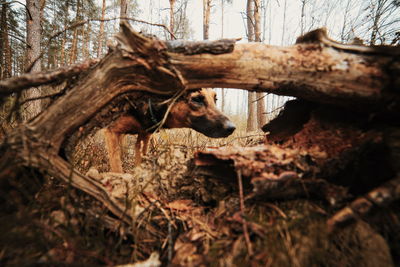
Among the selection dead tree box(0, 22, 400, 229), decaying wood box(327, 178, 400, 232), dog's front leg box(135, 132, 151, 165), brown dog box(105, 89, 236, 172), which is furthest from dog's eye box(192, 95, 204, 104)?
decaying wood box(327, 178, 400, 232)

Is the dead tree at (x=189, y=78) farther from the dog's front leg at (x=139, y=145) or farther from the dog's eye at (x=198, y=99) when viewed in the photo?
the dog's front leg at (x=139, y=145)

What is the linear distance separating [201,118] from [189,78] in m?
0.93

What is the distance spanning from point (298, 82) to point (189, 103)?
1.23 m

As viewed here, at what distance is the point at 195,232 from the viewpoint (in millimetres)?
1153

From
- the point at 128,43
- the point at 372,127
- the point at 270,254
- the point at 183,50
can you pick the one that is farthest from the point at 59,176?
the point at 372,127

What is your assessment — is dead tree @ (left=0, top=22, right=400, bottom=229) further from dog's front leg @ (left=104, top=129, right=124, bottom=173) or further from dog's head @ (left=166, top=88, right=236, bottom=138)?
dog's front leg @ (left=104, top=129, right=124, bottom=173)

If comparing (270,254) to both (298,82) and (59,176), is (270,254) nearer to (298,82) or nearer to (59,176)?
(298,82)

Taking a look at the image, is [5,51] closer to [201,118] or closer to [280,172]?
[201,118]

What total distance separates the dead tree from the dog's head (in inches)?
29.2

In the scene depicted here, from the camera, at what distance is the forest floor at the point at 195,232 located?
874mm

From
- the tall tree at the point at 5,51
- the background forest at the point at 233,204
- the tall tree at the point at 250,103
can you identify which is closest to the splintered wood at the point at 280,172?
the background forest at the point at 233,204

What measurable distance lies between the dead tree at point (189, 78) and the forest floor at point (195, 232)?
146 mm

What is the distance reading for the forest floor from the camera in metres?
0.87

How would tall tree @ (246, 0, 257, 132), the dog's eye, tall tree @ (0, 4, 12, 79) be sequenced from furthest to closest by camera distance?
tall tree @ (246, 0, 257, 132), tall tree @ (0, 4, 12, 79), the dog's eye
